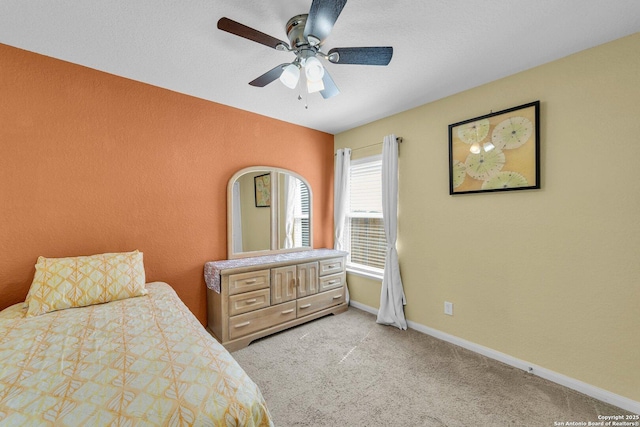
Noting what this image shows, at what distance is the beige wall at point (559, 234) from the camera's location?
69.7 inches

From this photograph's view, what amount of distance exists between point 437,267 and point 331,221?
164 cm

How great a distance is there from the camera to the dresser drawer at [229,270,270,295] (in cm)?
248

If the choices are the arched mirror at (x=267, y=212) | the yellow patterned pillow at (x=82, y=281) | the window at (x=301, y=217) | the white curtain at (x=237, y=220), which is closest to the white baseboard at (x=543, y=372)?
the window at (x=301, y=217)

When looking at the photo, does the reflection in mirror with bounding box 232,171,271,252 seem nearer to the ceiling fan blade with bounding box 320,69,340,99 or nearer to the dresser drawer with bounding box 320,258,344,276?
the dresser drawer with bounding box 320,258,344,276

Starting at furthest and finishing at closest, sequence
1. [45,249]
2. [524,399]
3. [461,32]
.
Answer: [45,249]
[524,399]
[461,32]

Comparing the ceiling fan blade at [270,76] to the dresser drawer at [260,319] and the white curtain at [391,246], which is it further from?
the dresser drawer at [260,319]

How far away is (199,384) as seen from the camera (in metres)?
1.04

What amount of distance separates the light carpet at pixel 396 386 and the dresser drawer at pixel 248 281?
0.57m

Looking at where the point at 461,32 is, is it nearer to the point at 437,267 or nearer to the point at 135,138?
the point at 437,267

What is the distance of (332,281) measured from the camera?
3.30m

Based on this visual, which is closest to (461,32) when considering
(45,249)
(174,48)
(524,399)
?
(174,48)

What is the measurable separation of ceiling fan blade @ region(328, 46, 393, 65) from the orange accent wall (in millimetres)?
1737

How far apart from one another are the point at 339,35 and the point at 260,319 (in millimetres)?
2546

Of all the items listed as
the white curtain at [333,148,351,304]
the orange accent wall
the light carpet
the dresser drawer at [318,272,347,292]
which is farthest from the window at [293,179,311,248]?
the light carpet
